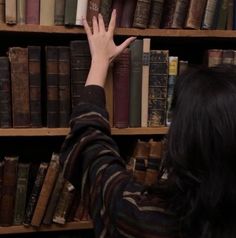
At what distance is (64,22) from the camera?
1198 millimetres

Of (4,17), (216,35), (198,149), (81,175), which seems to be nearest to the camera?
(198,149)

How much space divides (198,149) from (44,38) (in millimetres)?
755

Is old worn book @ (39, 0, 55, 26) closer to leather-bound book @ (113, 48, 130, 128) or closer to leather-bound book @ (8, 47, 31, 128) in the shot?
leather-bound book @ (8, 47, 31, 128)

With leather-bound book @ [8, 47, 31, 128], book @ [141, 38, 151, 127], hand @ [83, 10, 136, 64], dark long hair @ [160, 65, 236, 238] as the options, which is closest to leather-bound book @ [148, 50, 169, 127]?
book @ [141, 38, 151, 127]

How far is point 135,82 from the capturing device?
4.16 ft

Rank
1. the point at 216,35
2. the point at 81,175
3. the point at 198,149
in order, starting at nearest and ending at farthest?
1. the point at 198,149
2. the point at 81,175
3. the point at 216,35

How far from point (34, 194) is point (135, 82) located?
421 mm

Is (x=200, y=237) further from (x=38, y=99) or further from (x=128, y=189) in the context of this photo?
(x=38, y=99)

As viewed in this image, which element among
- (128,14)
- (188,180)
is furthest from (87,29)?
(188,180)

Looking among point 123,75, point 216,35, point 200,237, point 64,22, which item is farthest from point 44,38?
point 200,237

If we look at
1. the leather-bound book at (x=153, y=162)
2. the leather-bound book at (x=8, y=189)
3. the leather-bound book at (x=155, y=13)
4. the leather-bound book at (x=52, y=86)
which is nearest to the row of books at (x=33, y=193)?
the leather-bound book at (x=8, y=189)

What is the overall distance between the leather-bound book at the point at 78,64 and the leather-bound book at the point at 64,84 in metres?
0.01

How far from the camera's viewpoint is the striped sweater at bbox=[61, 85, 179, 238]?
0.81m

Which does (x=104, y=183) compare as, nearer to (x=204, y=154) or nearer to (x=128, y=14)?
(x=204, y=154)
